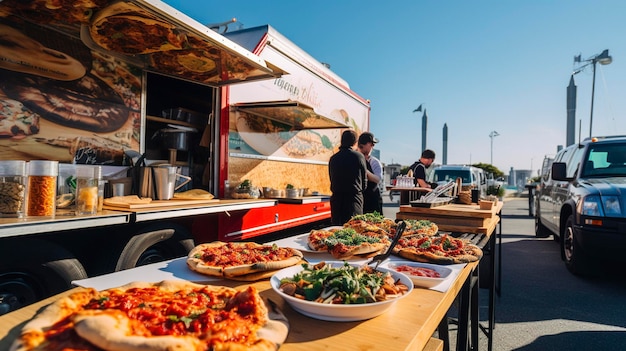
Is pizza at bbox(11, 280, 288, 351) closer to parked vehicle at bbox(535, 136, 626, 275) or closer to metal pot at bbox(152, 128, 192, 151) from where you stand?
metal pot at bbox(152, 128, 192, 151)

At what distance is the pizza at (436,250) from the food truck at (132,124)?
216 cm

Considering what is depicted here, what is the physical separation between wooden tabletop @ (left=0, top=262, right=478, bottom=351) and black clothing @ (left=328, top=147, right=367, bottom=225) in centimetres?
335

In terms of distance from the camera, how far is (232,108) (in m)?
4.93

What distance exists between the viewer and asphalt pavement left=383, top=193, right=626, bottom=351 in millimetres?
3449

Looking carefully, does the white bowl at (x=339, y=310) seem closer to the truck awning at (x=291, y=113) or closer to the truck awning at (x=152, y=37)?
the truck awning at (x=152, y=37)

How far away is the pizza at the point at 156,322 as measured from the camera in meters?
0.92

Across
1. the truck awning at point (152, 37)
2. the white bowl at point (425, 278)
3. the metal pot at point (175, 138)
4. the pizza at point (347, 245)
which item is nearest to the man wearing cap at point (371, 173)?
the truck awning at point (152, 37)

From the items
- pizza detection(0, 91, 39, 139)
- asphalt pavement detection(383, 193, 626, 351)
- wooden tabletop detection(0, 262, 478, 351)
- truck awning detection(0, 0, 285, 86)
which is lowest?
asphalt pavement detection(383, 193, 626, 351)

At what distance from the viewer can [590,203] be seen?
5.06 m

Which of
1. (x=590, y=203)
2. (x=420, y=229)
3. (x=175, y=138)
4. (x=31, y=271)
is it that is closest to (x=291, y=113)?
(x=175, y=138)

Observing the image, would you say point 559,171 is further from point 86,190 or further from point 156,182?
point 86,190

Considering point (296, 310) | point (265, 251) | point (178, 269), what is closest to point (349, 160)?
point (265, 251)

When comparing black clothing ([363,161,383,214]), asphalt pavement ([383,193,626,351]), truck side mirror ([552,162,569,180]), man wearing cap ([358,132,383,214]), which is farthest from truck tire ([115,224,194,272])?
truck side mirror ([552,162,569,180])

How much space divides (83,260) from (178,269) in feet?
6.00
